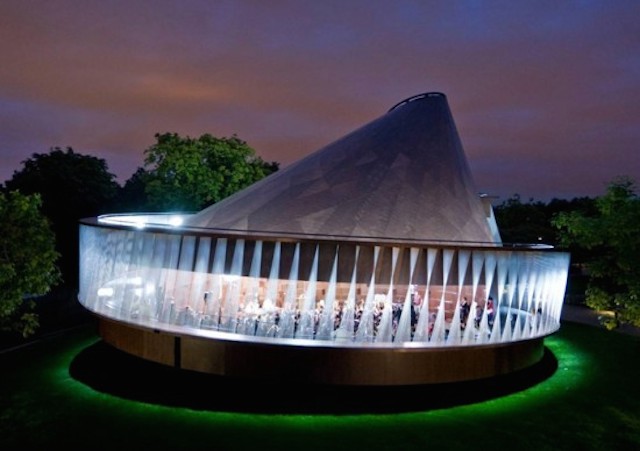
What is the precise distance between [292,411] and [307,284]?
395cm

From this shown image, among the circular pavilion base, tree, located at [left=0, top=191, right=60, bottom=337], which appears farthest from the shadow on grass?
tree, located at [left=0, top=191, right=60, bottom=337]

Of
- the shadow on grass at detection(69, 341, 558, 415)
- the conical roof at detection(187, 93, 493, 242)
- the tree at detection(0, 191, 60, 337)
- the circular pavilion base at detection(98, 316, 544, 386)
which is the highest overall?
the conical roof at detection(187, 93, 493, 242)

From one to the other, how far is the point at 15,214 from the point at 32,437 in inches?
404

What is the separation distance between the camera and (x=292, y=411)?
53.0 feet

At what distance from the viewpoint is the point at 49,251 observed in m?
22.0

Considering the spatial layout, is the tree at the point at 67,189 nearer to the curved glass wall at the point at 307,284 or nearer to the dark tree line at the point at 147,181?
the dark tree line at the point at 147,181

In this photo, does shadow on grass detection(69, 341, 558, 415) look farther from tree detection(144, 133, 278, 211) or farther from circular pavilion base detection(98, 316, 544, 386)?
tree detection(144, 133, 278, 211)

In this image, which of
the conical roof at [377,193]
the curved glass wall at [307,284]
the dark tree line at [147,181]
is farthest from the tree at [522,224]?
the curved glass wall at [307,284]

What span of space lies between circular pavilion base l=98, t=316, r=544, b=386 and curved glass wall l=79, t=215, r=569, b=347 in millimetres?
310

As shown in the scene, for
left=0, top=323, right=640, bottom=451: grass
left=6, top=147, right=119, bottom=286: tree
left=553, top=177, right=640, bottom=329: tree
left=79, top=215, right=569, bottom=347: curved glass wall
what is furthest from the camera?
left=6, top=147, right=119, bottom=286: tree

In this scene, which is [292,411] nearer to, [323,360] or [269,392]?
[269,392]

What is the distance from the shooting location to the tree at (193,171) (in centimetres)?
4288

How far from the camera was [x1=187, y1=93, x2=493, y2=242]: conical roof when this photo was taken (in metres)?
21.5

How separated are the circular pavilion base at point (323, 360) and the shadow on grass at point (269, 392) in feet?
1.65
